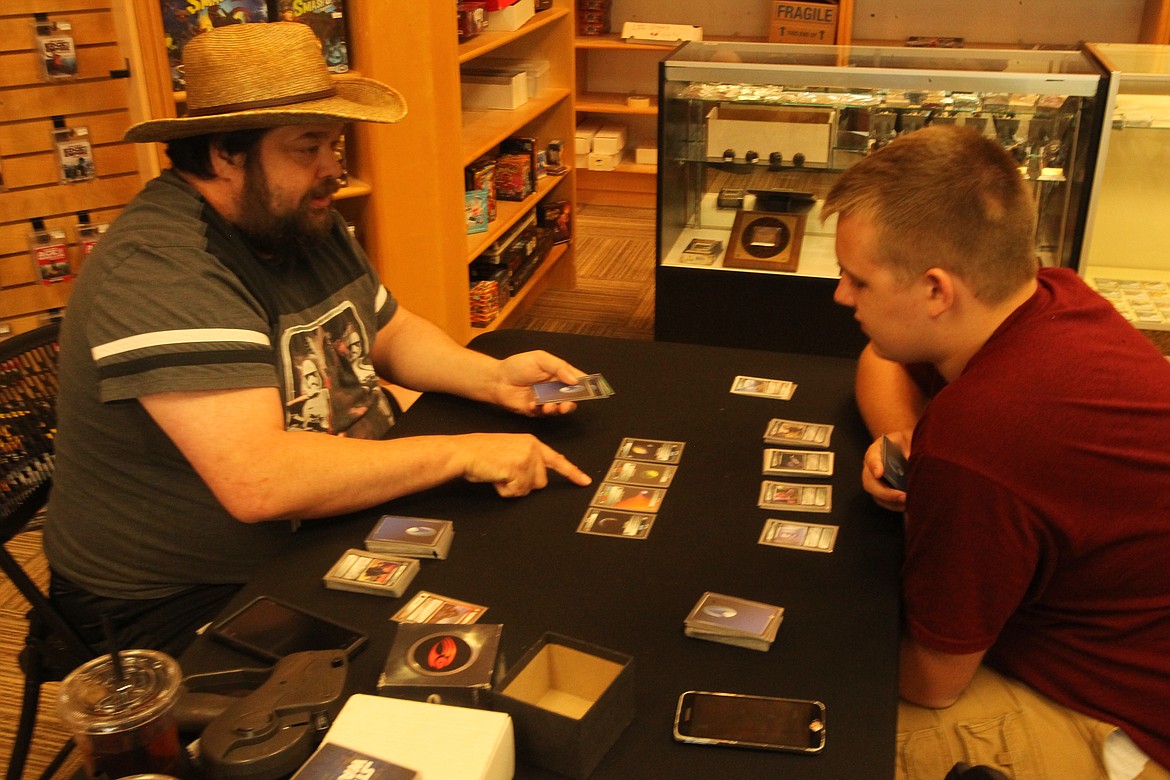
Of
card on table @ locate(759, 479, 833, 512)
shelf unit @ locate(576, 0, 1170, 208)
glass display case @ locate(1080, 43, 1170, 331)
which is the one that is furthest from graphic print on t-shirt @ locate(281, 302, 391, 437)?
shelf unit @ locate(576, 0, 1170, 208)

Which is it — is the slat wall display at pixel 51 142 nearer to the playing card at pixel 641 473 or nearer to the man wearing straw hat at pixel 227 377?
the man wearing straw hat at pixel 227 377

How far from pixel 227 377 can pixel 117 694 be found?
62 centimetres

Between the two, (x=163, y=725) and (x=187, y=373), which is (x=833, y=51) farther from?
(x=163, y=725)

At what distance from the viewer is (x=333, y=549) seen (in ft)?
4.99

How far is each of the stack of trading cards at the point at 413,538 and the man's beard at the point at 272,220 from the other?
1.93ft

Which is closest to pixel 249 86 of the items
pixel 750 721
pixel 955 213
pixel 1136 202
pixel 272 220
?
pixel 272 220

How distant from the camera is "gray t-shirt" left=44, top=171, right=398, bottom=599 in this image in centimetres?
159

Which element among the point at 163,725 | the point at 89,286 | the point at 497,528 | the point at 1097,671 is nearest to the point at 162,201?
the point at 89,286

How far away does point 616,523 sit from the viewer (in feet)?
5.09

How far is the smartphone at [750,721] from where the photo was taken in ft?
3.72

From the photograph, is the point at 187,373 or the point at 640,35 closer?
the point at 187,373

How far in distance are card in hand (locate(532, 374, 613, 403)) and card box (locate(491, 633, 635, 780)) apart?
70 centimetres

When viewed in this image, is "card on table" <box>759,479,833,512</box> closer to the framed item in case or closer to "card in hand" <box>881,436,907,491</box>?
"card in hand" <box>881,436,907,491</box>

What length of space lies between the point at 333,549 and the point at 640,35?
4488mm
